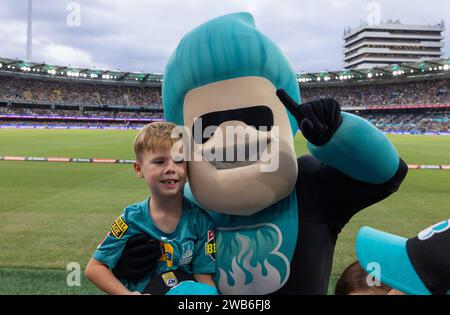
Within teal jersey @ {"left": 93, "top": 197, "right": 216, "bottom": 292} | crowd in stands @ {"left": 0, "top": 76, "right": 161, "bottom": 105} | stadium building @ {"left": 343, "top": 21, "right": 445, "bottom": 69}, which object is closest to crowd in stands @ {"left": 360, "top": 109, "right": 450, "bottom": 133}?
crowd in stands @ {"left": 0, "top": 76, "right": 161, "bottom": 105}

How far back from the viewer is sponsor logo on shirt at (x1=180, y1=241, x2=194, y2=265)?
67.7 inches

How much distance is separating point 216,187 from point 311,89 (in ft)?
191

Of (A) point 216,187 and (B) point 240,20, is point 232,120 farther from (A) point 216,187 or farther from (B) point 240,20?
(B) point 240,20

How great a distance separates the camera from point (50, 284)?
2.90 metres

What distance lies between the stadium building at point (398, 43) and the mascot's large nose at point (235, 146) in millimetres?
94993

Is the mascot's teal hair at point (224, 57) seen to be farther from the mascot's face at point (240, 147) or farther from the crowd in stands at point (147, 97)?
the crowd in stands at point (147, 97)

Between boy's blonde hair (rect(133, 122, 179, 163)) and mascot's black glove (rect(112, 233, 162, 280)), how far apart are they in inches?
16.3

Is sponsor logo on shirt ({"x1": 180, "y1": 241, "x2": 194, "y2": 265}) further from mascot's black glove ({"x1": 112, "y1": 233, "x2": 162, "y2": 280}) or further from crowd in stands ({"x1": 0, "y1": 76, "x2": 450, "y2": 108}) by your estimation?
crowd in stands ({"x1": 0, "y1": 76, "x2": 450, "y2": 108})

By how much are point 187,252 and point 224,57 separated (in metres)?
1.03

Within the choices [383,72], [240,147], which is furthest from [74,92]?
[240,147]

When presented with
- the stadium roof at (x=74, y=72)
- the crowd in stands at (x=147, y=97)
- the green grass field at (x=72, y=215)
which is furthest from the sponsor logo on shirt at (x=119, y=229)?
the stadium roof at (x=74, y=72)

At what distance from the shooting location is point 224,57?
1846 mm

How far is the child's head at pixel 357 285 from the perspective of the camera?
1.30m
